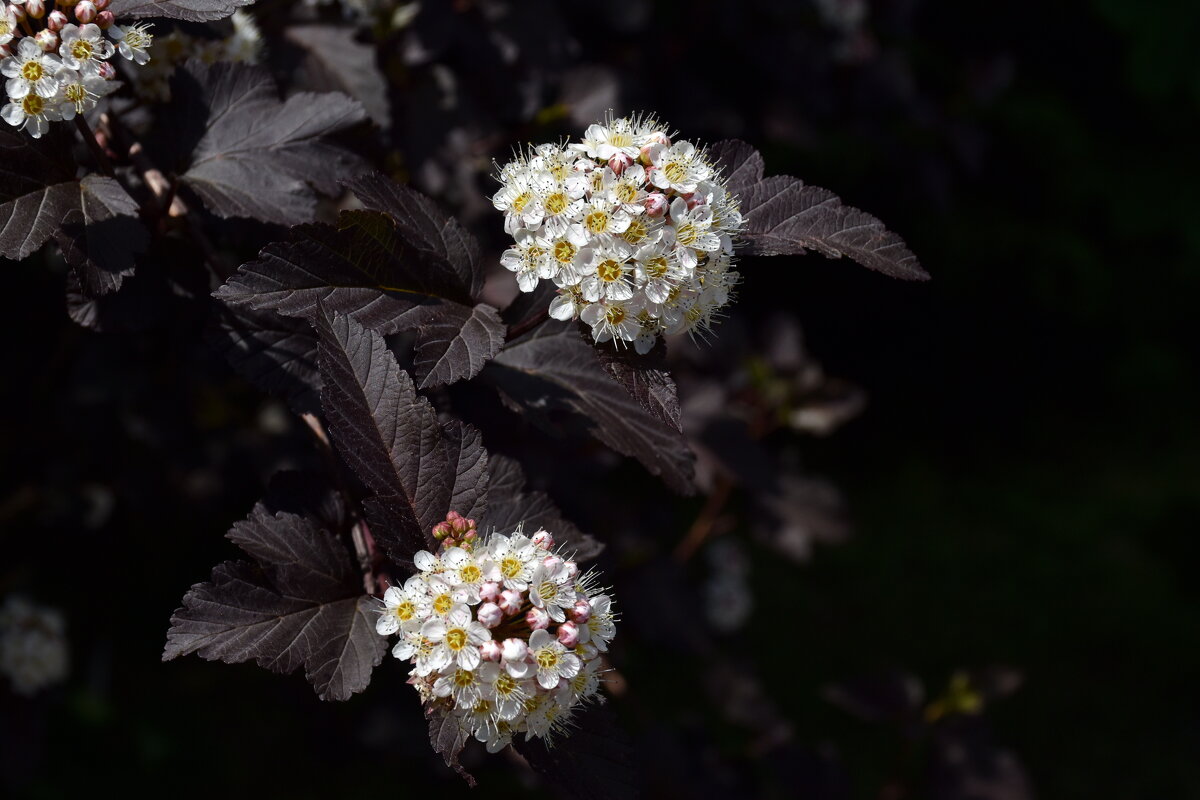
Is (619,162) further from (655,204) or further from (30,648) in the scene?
(30,648)

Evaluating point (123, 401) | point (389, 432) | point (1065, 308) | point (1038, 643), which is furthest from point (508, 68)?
point (1065, 308)

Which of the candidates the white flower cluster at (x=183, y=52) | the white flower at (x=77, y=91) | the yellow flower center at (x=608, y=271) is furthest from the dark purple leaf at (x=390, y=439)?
the white flower cluster at (x=183, y=52)

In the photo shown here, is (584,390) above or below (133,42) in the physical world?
below

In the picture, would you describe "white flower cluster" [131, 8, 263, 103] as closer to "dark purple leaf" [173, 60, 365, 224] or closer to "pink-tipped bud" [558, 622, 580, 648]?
"dark purple leaf" [173, 60, 365, 224]

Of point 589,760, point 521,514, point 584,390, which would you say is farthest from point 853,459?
→ point 589,760

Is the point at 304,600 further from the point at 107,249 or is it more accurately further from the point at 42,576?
the point at 42,576

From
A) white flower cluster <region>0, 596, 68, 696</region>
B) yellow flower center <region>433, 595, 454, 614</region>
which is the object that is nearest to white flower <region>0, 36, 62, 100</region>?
yellow flower center <region>433, 595, 454, 614</region>
